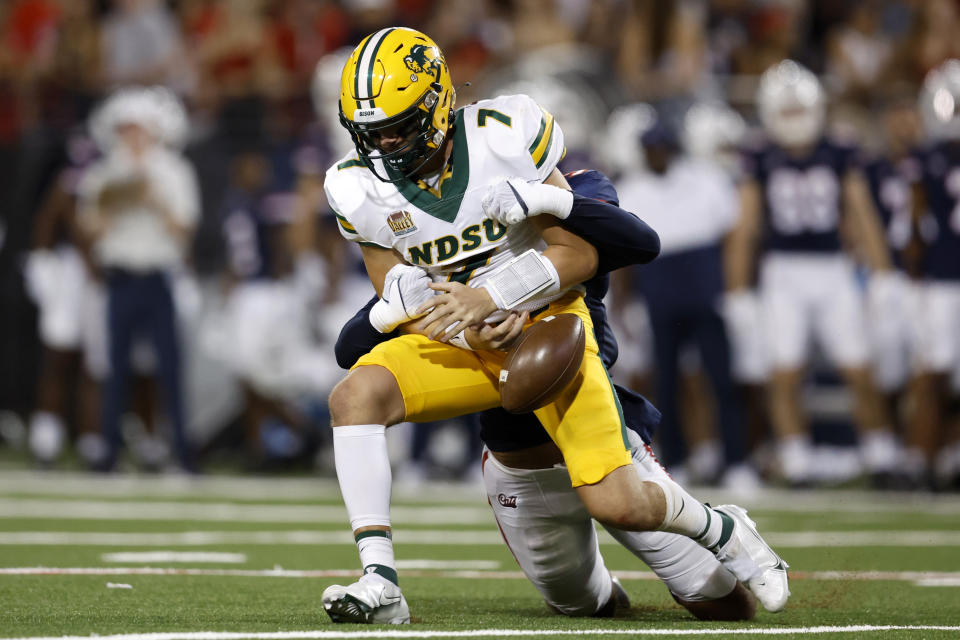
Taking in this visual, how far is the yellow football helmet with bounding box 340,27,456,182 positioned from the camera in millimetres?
3734

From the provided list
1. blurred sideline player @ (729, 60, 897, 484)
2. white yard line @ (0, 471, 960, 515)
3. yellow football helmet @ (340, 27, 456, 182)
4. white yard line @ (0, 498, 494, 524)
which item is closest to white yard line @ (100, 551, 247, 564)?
white yard line @ (0, 498, 494, 524)

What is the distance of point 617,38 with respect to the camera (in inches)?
418

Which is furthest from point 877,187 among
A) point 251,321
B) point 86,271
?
point 86,271

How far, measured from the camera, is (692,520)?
3.65 meters

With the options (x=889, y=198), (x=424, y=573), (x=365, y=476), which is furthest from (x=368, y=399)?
(x=889, y=198)

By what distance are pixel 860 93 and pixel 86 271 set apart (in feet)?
17.0

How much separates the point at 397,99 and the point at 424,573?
1846 millimetres

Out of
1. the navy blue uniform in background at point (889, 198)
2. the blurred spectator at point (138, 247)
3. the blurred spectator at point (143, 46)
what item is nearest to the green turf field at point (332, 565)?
the blurred spectator at point (138, 247)

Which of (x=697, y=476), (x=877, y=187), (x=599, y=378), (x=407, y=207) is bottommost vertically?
(x=697, y=476)

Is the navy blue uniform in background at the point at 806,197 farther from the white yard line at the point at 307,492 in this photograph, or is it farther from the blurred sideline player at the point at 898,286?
the white yard line at the point at 307,492

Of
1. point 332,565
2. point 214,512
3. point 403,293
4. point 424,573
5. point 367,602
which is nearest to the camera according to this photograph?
point 367,602

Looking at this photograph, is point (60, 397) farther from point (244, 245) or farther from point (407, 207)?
point (407, 207)

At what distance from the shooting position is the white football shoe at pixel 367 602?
3.42 meters

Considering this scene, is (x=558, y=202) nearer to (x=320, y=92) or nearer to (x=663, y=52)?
(x=663, y=52)
